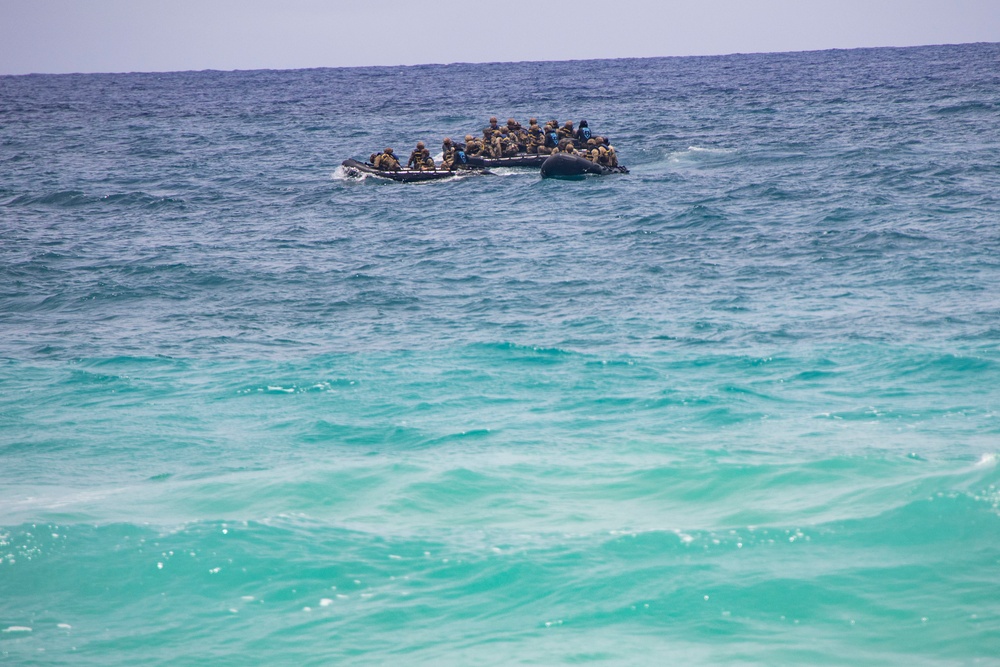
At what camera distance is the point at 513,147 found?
30.0 meters

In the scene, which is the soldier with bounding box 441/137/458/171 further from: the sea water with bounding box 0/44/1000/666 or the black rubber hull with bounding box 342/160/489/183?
the sea water with bounding box 0/44/1000/666

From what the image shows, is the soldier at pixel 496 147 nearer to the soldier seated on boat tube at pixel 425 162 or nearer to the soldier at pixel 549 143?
the soldier at pixel 549 143

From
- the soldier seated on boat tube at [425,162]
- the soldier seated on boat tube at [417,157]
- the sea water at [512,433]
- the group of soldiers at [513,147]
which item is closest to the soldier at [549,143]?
the group of soldiers at [513,147]

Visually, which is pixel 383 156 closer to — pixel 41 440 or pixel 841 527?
pixel 41 440

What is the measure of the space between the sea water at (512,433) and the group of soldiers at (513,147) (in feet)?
15.4

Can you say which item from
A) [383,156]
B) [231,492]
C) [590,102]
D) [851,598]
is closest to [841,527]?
[851,598]

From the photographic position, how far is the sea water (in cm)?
693

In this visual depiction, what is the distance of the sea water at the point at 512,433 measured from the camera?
6.93 m

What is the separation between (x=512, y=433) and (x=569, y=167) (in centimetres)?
1814

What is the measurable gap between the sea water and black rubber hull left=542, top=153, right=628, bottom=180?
11.4 ft

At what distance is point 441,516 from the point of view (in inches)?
336

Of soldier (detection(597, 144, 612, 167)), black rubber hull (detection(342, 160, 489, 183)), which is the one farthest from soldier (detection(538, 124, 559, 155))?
black rubber hull (detection(342, 160, 489, 183))

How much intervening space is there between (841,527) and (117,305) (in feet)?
41.8

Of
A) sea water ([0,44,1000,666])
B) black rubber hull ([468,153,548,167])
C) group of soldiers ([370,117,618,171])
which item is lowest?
sea water ([0,44,1000,666])
